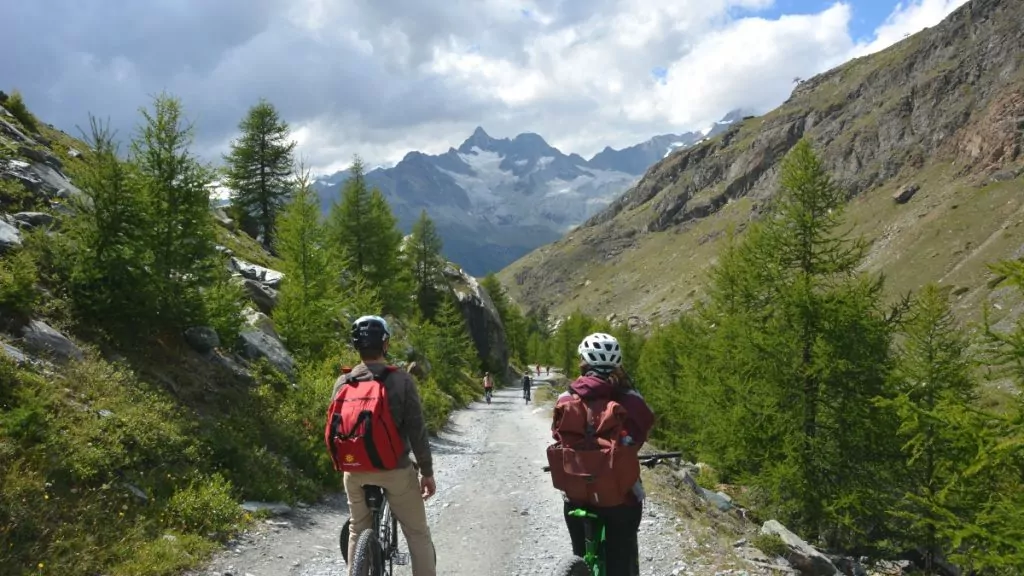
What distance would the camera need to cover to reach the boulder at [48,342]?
9922mm

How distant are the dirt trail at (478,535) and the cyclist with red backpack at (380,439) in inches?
115

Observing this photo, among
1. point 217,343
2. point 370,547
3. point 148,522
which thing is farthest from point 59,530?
point 217,343

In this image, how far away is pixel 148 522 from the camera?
773 cm

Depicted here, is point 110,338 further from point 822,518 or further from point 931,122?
point 931,122

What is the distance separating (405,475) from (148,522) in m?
4.55

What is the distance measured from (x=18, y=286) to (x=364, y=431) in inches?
345

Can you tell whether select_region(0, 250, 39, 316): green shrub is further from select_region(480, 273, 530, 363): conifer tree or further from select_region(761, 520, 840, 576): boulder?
select_region(480, 273, 530, 363): conifer tree

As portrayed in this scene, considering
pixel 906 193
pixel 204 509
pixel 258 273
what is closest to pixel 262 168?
pixel 258 273

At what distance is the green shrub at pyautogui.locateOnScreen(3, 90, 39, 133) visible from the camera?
786 inches

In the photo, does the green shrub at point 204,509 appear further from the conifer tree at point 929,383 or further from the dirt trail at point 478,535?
the conifer tree at point 929,383

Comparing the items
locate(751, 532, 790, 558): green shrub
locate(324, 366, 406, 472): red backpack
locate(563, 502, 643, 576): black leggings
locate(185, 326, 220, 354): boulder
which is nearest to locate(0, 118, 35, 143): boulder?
locate(185, 326, 220, 354): boulder

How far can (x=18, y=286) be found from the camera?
10.1 metres

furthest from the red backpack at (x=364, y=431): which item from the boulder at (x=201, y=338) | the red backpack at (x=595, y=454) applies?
the boulder at (x=201, y=338)

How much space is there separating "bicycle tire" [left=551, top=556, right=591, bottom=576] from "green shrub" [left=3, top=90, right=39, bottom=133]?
2381cm
